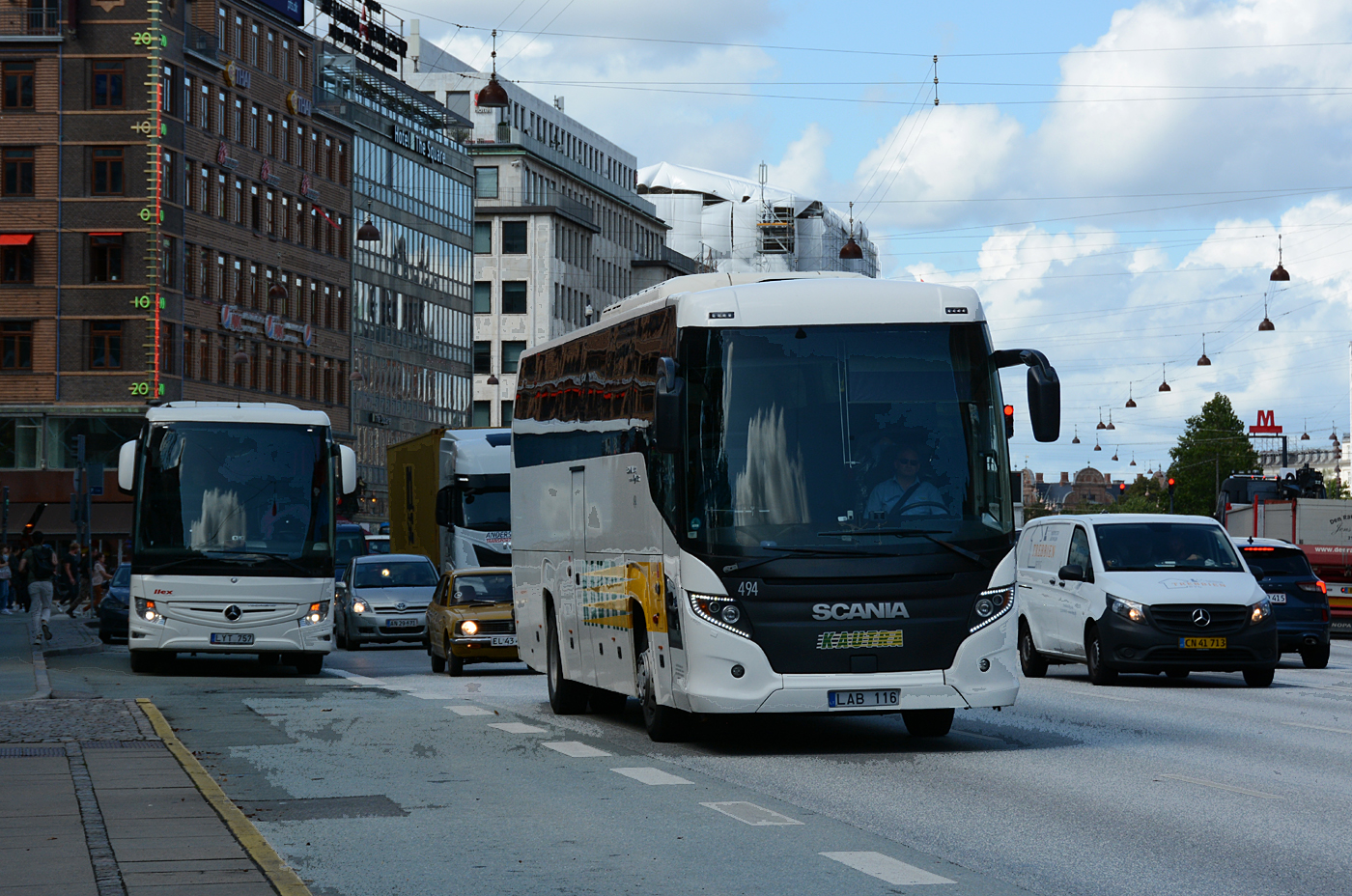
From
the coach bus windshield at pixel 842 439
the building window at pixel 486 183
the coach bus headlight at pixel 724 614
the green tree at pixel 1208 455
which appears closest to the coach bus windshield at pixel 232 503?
the coach bus windshield at pixel 842 439

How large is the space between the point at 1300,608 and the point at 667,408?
53.6ft

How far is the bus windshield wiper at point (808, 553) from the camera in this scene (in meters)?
14.4

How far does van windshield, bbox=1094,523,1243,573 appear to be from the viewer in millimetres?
23438

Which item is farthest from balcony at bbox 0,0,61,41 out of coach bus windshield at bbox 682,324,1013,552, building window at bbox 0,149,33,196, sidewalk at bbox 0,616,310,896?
coach bus windshield at bbox 682,324,1013,552

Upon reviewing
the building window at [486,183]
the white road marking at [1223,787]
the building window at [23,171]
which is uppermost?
the building window at [486,183]

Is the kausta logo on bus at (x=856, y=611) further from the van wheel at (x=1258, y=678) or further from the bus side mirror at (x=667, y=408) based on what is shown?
A: the van wheel at (x=1258, y=678)

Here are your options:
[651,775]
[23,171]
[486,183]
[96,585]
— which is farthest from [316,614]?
[486,183]

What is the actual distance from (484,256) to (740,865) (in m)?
116

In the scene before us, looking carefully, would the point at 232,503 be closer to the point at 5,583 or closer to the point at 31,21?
the point at 5,583

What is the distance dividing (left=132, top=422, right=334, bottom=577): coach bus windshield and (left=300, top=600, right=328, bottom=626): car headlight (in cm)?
41

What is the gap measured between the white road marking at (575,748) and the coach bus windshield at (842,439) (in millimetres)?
1701

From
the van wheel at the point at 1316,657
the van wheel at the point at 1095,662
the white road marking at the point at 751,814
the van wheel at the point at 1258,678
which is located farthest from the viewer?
the van wheel at the point at 1316,657

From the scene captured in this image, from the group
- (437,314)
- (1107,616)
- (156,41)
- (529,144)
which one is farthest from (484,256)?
(1107,616)

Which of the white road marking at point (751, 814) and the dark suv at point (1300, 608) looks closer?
the white road marking at point (751, 814)
